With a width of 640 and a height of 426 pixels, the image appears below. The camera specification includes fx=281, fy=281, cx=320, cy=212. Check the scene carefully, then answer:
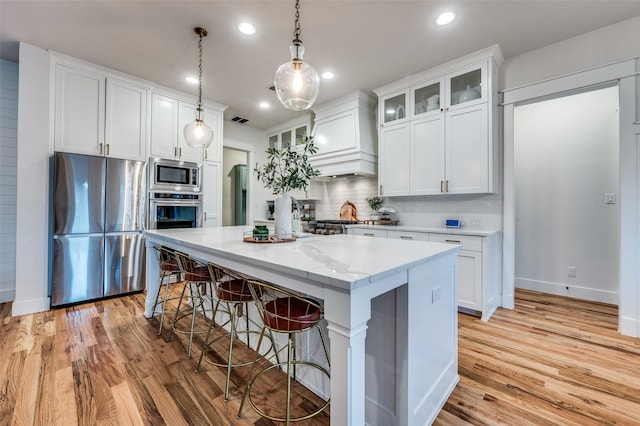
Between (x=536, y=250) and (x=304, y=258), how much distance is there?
12.3ft

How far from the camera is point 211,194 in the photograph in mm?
4414

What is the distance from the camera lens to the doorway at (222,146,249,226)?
6.16 meters

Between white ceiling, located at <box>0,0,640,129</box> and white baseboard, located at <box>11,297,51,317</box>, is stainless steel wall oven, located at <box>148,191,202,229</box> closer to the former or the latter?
white baseboard, located at <box>11,297,51,317</box>

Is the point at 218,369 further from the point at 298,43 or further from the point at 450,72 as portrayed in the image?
the point at 450,72

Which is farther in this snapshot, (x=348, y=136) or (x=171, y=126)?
(x=348, y=136)

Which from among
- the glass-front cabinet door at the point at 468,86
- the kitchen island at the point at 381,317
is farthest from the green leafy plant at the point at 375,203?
the kitchen island at the point at 381,317

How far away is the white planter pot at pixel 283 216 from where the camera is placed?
83.5 inches

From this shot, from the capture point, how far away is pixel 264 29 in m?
2.59

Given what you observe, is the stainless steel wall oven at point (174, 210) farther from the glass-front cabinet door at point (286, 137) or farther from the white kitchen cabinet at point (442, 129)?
the white kitchen cabinet at point (442, 129)

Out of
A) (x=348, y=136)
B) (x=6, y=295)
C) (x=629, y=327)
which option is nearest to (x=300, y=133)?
(x=348, y=136)

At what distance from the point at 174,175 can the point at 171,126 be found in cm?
69

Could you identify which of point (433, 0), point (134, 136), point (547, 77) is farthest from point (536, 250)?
point (134, 136)

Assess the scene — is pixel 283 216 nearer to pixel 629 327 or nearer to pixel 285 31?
pixel 285 31

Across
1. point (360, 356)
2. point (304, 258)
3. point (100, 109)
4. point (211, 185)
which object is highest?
point (100, 109)
